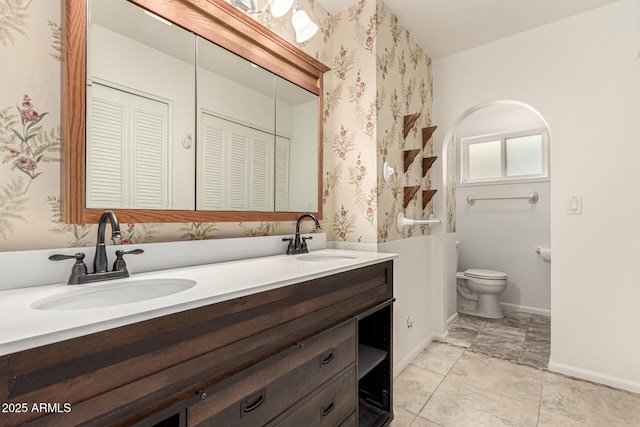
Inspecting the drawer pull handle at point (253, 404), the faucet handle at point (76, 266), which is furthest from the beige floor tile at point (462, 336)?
the faucet handle at point (76, 266)

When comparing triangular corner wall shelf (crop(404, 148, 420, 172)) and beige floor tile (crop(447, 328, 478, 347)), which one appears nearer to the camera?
triangular corner wall shelf (crop(404, 148, 420, 172))

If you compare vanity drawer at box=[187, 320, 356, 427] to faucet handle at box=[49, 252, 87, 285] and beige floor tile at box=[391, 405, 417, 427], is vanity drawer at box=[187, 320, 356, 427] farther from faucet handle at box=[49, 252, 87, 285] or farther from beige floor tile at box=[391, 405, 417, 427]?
beige floor tile at box=[391, 405, 417, 427]

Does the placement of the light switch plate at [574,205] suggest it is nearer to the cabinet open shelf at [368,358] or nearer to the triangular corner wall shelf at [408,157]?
the triangular corner wall shelf at [408,157]

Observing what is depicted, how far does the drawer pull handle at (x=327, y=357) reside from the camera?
115 cm

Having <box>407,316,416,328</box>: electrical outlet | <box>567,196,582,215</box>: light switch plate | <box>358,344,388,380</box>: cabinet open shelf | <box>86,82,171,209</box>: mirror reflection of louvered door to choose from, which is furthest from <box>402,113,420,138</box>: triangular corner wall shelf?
<box>86,82,171,209</box>: mirror reflection of louvered door

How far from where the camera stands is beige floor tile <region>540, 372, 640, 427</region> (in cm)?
162

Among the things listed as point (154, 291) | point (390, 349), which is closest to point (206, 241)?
point (154, 291)

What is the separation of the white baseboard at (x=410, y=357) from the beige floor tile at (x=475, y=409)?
0.29 metres

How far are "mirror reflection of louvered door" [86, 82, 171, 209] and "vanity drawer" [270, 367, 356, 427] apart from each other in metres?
0.94

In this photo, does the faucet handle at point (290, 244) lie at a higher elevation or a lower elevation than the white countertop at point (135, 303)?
higher

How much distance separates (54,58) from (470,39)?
269cm

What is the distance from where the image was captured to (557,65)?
2152 mm

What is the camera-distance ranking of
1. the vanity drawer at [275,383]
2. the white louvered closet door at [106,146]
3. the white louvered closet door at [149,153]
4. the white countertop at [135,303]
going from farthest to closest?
the white louvered closet door at [149,153] → the white louvered closet door at [106,146] → the vanity drawer at [275,383] → the white countertop at [135,303]

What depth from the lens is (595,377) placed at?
1.98 meters
